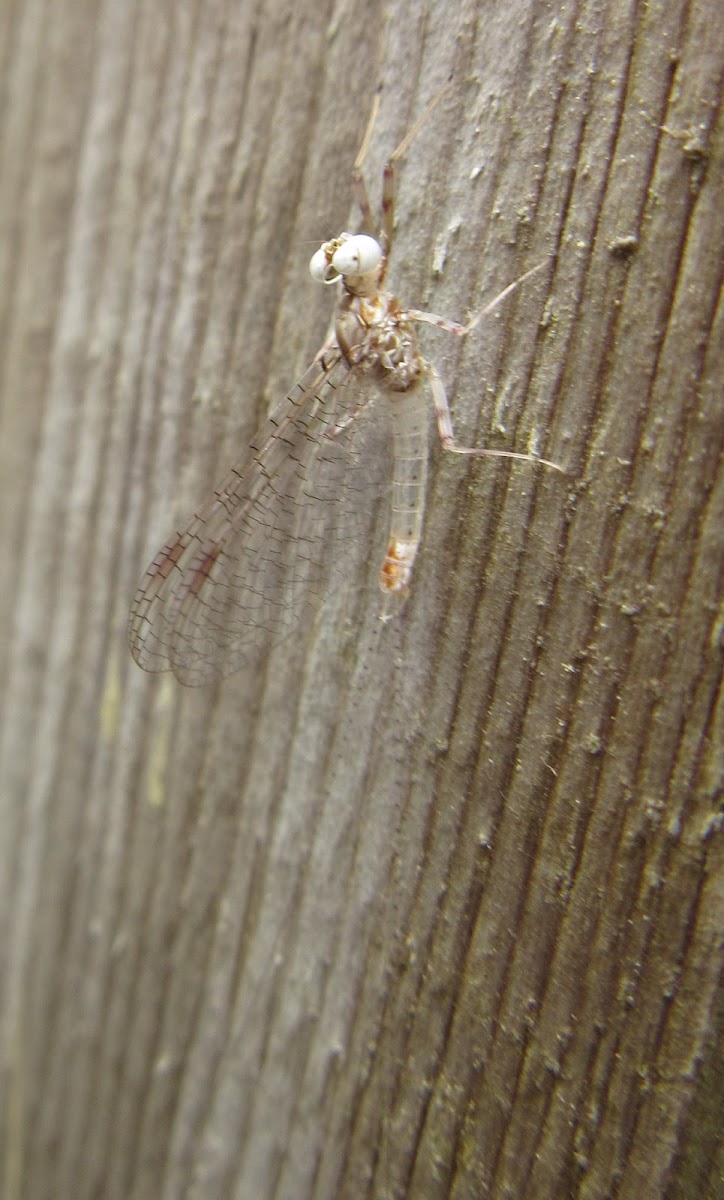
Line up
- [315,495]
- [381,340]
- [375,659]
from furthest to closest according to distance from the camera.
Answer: [315,495] → [381,340] → [375,659]

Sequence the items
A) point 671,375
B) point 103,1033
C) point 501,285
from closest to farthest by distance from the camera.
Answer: point 671,375 → point 501,285 → point 103,1033

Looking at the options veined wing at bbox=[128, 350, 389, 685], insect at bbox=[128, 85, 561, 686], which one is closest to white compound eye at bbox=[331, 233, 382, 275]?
insect at bbox=[128, 85, 561, 686]

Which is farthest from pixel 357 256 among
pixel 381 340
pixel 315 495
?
pixel 315 495

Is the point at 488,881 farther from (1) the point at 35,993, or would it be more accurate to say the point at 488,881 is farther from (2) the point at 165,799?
(1) the point at 35,993

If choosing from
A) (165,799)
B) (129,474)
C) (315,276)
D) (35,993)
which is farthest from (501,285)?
(35,993)

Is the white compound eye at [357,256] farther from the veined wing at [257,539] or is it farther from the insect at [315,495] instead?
the veined wing at [257,539]

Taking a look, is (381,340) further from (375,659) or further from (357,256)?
(375,659)
